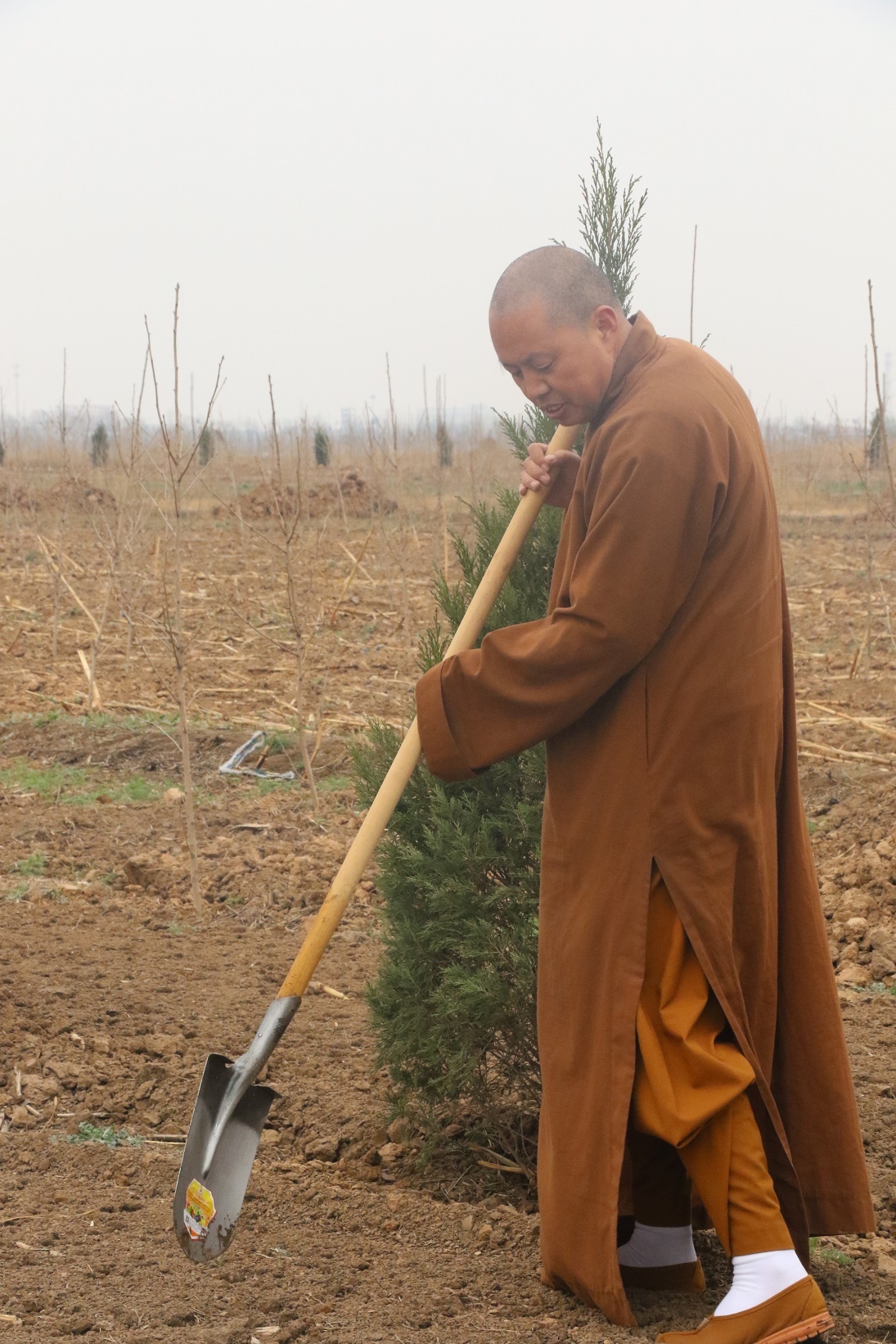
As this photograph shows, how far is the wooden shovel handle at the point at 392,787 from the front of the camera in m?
2.44

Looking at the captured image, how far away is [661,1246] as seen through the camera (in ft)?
8.16

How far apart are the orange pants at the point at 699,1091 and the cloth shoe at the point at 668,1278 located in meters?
0.41

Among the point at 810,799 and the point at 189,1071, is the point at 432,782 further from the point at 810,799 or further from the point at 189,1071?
the point at 810,799

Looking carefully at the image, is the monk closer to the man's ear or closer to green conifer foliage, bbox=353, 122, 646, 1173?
the man's ear

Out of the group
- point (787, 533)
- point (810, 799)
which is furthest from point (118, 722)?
point (787, 533)

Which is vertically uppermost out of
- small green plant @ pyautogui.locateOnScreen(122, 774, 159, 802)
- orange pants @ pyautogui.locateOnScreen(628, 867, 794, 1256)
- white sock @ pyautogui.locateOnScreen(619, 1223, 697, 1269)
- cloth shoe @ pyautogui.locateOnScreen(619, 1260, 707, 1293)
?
orange pants @ pyautogui.locateOnScreen(628, 867, 794, 1256)

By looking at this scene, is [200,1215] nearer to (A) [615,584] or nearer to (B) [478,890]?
(B) [478,890]

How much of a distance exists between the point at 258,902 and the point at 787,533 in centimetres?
1673

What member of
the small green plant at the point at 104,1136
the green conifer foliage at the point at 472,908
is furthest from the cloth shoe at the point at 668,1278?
the small green plant at the point at 104,1136

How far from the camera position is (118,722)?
8992mm

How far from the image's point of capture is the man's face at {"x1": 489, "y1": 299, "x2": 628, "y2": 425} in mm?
2223

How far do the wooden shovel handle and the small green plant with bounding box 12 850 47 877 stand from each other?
3875 mm

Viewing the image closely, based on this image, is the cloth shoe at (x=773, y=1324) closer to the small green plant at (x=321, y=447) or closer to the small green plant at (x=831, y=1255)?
the small green plant at (x=831, y=1255)

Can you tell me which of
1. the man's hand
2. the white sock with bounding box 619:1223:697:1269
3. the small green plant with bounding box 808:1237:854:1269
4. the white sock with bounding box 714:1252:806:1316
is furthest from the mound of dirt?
the white sock with bounding box 714:1252:806:1316
